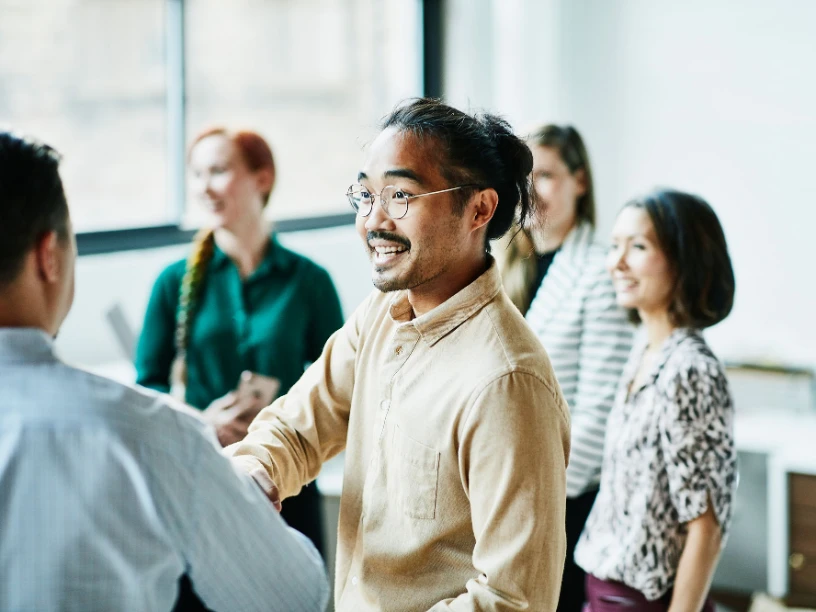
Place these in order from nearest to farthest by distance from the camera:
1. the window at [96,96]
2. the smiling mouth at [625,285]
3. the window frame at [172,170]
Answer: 1. the smiling mouth at [625,285]
2. the window at [96,96]
3. the window frame at [172,170]

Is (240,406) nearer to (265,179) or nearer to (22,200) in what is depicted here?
(265,179)

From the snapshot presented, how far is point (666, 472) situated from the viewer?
75.2 inches

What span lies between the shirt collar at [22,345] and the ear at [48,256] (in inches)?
2.3

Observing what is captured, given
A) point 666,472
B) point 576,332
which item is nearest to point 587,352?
point 576,332

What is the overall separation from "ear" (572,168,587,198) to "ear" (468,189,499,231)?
1.15m

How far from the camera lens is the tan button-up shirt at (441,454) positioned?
122 centimetres

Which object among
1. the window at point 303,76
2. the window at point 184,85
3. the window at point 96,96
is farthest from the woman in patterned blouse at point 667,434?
the window at point 303,76

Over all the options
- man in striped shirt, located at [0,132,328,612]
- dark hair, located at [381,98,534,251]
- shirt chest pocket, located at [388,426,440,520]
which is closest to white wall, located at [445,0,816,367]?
dark hair, located at [381,98,534,251]

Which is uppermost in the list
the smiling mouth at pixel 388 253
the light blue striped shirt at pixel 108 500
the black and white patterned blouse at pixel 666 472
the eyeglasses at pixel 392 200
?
the eyeglasses at pixel 392 200

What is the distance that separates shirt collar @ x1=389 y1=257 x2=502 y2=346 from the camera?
1.38 meters

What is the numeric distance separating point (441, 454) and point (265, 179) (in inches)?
57.8

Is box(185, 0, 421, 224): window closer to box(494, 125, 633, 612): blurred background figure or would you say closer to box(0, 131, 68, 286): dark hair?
box(494, 125, 633, 612): blurred background figure

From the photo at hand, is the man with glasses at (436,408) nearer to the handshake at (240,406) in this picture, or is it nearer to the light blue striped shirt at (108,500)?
the light blue striped shirt at (108,500)

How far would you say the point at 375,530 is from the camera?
1374 millimetres
